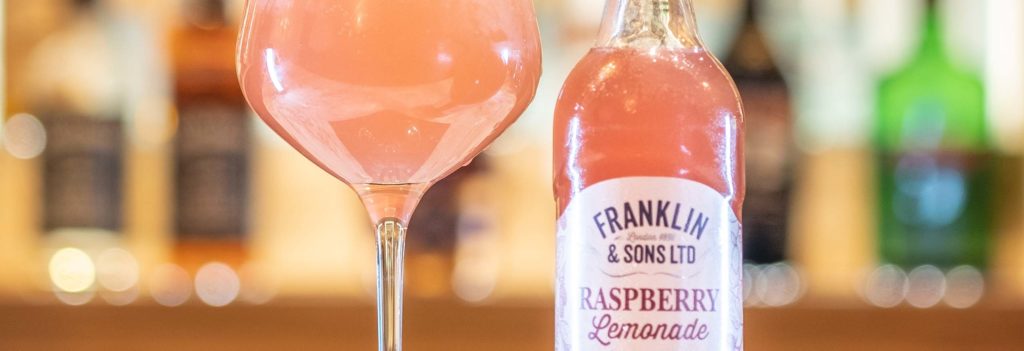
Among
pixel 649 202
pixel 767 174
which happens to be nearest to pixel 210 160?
pixel 767 174

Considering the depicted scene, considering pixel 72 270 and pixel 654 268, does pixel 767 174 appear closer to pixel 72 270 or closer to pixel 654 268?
pixel 72 270

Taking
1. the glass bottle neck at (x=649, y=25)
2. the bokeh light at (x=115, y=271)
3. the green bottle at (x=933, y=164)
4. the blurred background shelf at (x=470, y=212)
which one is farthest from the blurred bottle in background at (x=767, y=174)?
the glass bottle neck at (x=649, y=25)

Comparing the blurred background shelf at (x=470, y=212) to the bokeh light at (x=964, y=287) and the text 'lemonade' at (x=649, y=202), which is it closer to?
the bokeh light at (x=964, y=287)

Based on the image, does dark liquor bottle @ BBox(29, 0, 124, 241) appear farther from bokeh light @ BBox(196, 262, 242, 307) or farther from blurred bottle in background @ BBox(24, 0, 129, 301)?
bokeh light @ BBox(196, 262, 242, 307)

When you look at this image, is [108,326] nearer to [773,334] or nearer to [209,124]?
[209,124]

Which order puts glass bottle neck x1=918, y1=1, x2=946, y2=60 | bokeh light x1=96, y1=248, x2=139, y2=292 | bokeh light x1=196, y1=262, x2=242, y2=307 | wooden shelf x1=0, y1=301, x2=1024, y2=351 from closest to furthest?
1. wooden shelf x1=0, y1=301, x2=1024, y2=351
2. bokeh light x1=196, y1=262, x2=242, y2=307
3. bokeh light x1=96, y1=248, x2=139, y2=292
4. glass bottle neck x1=918, y1=1, x2=946, y2=60

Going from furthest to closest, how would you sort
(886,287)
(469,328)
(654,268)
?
(886,287)
(469,328)
(654,268)

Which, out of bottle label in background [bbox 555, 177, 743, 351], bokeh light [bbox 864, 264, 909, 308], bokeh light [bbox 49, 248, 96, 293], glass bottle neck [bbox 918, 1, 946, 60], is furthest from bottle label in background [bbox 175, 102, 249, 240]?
bottle label in background [bbox 555, 177, 743, 351]
